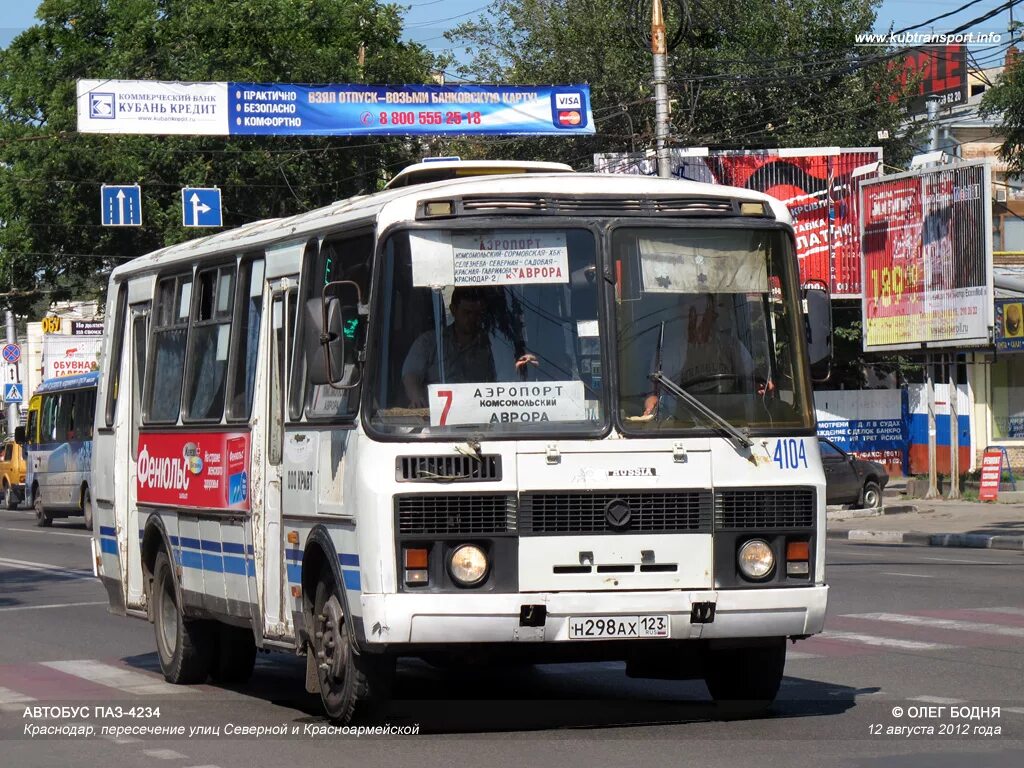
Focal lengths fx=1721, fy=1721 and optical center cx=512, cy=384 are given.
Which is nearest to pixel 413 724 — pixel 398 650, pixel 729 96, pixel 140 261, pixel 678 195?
pixel 398 650

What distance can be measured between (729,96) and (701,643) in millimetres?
39995

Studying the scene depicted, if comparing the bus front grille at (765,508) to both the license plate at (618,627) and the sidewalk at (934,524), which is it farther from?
→ the sidewalk at (934,524)

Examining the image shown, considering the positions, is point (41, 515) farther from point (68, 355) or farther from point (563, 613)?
point (563, 613)

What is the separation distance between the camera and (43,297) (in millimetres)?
56219

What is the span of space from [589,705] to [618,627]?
1.70m

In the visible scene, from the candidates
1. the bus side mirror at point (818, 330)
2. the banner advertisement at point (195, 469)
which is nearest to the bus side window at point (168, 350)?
the banner advertisement at point (195, 469)

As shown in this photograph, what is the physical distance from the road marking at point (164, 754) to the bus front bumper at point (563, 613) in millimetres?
1139

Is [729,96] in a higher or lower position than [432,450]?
higher

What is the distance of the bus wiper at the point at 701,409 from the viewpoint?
27.9ft

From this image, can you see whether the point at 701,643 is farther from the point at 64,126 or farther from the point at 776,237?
the point at 64,126

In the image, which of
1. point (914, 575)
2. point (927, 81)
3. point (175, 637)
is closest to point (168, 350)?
point (175, 637)

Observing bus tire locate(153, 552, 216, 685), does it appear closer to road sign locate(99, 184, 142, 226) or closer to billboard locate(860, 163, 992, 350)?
billboard locate(860, 163, 992, 350)

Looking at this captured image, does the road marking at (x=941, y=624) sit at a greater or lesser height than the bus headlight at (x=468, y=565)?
lesser

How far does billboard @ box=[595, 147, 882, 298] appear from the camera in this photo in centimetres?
3891
